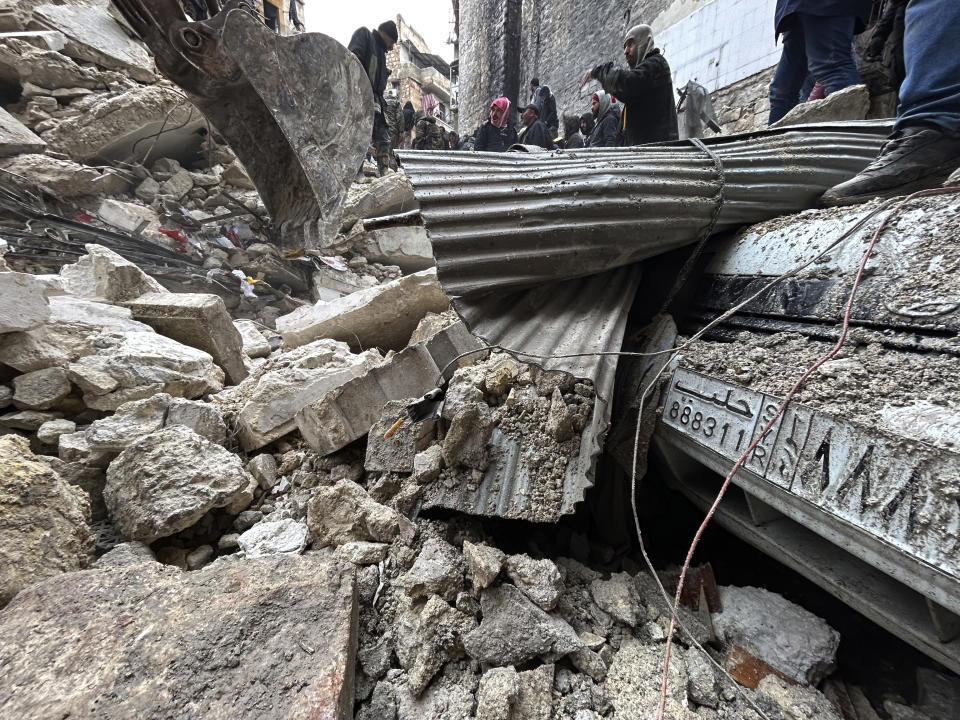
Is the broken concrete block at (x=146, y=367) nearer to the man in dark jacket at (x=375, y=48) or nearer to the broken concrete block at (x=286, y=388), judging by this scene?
the broken concrete block at (x=286, y=388)

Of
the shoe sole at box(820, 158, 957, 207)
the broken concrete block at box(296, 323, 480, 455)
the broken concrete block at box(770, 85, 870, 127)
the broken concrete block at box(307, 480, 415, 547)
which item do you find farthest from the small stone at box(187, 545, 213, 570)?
the broken concrete block at box(770, 85, 870, 127)

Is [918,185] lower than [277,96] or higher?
lower

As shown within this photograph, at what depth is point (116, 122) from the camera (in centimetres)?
608

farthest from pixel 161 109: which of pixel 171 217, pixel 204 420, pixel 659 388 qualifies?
pixel 659 388

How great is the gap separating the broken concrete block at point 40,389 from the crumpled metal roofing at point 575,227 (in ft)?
7.08

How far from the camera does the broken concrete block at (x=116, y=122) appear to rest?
5898mm

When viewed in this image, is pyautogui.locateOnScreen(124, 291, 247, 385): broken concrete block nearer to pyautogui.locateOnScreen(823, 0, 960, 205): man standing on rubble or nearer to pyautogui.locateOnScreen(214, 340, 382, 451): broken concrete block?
pyautogui.locateOnScreen(214, 340, 382, 451): broken concrete block

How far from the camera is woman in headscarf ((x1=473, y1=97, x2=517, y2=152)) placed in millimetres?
7419

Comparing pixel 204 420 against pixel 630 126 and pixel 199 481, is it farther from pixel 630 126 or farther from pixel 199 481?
pixel 630 126

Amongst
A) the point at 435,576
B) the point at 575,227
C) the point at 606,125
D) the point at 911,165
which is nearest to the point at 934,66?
the point at 911,165

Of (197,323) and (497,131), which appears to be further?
(497,131)

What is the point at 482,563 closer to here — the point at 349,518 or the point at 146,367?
the point at 349,518

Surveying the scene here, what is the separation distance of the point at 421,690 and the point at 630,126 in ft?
14.1

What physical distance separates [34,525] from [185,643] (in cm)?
73
